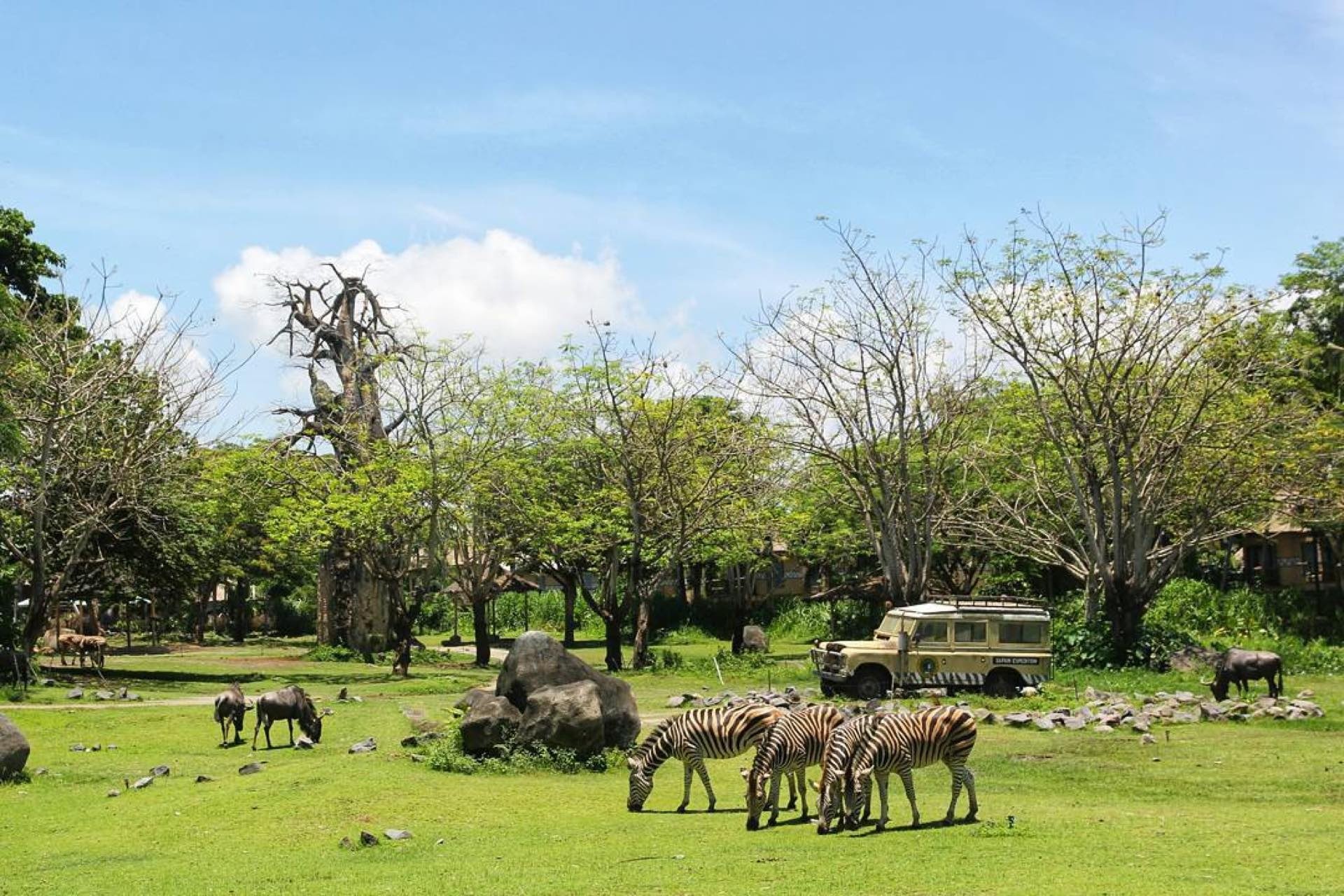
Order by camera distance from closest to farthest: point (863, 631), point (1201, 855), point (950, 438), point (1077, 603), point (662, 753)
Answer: point (1201, 855) → point (662, 753) → point (950, 438) → point (1077, 603) → point (863, 631)

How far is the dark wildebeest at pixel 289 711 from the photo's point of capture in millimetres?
20375

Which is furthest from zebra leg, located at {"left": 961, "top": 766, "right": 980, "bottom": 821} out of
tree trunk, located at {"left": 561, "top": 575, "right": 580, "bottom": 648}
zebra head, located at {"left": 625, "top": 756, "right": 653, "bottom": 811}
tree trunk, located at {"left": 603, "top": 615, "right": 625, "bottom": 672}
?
tree trunk, located at {"left": 561, "top": 575, "right": 580, "bottom": 648}

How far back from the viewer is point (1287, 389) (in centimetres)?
4219

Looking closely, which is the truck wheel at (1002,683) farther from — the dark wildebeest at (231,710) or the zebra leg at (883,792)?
the zebra leg at (883,792)

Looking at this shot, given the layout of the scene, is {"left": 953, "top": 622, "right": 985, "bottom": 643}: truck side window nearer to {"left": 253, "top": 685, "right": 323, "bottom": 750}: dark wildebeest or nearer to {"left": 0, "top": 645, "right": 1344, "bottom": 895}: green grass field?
{"left": 0, "top": 645, "right": 1344, "bottom": 895}: green grass field

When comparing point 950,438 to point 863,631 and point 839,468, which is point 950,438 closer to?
point 839,468

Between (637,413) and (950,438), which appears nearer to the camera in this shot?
(950,438)

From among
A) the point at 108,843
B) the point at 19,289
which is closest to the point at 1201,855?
the point at 108,843

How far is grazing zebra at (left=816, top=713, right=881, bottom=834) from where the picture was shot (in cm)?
1256

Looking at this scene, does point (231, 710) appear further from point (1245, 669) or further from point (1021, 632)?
point (1245, 669)

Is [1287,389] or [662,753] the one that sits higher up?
[1287,389]

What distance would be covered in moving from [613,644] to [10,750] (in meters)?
21.0

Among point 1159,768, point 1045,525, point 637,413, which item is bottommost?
point 1159,768

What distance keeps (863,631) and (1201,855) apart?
3971 centimetres
